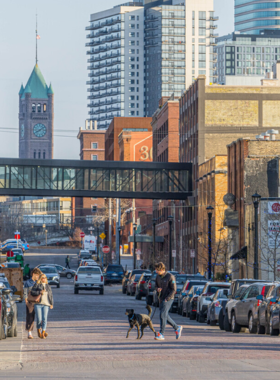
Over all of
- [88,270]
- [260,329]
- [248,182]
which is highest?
[248,182]

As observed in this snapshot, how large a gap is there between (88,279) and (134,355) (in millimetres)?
33560

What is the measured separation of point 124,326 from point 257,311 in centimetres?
404

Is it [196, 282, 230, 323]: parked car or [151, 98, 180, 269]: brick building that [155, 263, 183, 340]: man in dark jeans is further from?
[151, 98, 180, 269]: brick building

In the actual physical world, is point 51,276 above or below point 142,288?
above

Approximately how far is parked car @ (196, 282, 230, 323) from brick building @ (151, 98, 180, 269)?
49.9 metres

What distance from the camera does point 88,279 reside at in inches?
1923

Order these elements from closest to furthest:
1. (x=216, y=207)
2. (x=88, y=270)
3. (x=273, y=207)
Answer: (x=273, y=207), (x=88, y=270), (x=216, y=207)

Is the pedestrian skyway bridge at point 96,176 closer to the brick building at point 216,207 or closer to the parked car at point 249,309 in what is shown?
the brick building at point 216,207

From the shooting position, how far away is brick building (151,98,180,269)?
82.6m

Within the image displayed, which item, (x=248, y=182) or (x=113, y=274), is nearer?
(x=248, y=182)

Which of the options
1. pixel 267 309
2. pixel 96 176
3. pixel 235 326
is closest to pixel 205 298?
pixel 235 326

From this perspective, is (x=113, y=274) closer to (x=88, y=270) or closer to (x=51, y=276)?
(x=51, y=276)

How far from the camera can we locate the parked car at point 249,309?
71.6 ft

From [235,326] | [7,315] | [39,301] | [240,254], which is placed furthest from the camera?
[240,254]
